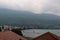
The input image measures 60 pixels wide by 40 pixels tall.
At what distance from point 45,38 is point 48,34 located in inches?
35.8

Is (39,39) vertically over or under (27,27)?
over

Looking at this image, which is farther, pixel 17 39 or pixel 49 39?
pixel 17 39

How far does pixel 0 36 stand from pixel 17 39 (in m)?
4.03

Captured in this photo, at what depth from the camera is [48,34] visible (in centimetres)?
4028

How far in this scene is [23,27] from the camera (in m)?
131

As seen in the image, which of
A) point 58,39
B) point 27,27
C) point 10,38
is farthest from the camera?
point 27,27

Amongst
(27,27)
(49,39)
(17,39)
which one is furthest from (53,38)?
(27,27)

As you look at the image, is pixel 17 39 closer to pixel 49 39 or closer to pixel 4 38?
pixel 4 38

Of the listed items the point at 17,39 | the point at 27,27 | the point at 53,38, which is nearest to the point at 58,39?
the point at 53,38

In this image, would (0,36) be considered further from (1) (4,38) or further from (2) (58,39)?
(2) (58,39)

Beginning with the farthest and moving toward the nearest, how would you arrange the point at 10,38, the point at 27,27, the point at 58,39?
the point at 27,27 < the point at 10,38 < the point at 58,39

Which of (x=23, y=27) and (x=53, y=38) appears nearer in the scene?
(x=53, y=38)

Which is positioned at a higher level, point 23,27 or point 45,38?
point 45,38

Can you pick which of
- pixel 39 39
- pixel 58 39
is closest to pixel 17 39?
pixel 39 39
